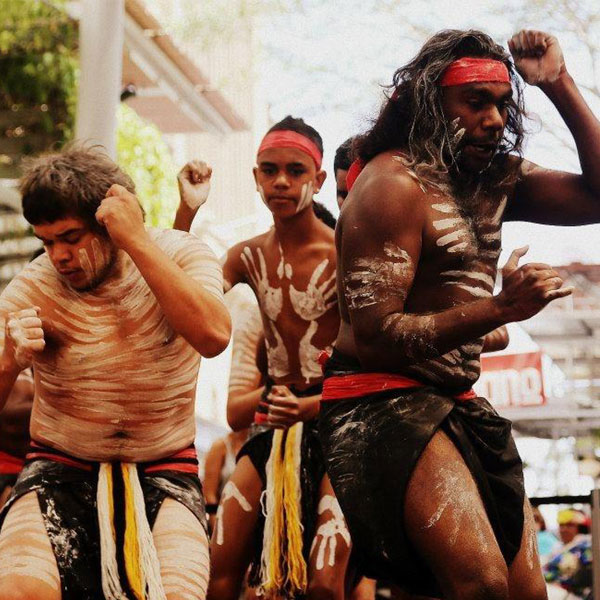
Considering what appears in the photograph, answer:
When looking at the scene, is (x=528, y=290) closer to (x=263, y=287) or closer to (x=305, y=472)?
(x=305, y=472)

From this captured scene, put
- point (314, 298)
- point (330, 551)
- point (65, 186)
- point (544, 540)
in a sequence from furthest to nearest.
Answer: point (544, 540), point (314, 298), point (330, 551), point (65, 186)

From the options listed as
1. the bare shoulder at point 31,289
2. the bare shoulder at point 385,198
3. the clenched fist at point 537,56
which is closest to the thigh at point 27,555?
the bare shoulder at point 31,289

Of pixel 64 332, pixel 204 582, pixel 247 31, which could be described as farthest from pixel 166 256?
pixel 247 31

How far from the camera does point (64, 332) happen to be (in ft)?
13.5

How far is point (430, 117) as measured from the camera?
12.3 ft

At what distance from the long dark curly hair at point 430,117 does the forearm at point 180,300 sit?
2.22ft

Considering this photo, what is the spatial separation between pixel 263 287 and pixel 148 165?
760cm

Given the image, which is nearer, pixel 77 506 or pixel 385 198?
pixel 385 198

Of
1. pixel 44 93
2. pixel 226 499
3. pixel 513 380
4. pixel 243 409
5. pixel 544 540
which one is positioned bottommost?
pixel 544 540

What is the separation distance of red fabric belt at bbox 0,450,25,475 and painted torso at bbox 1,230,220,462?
2204mm

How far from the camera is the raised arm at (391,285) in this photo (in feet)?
11.2

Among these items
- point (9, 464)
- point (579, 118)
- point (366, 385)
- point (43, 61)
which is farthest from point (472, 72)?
point (43, 61)

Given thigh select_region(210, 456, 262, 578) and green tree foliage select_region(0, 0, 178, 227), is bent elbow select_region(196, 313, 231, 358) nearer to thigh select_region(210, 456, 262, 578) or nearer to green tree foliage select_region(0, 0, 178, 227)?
thigh select_region(210, 456, 262, 578)

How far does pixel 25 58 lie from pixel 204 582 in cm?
970
